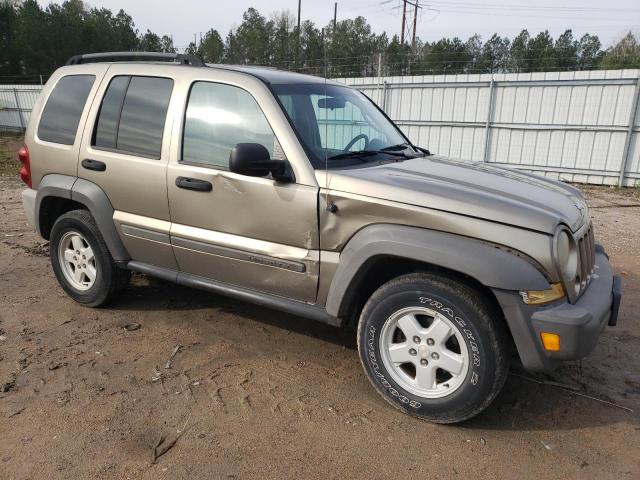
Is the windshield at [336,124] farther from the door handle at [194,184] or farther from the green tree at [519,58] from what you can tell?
the green tree at [519,58]

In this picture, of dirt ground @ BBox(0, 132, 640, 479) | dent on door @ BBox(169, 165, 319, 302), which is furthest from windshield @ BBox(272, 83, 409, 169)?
dirt ground @ BBox(0, 132, 640, 479)

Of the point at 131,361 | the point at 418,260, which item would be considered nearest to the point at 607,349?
the point at 418,260

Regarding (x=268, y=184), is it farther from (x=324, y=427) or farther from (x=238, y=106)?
(x=324, y=427)

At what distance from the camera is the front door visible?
10.1 ft

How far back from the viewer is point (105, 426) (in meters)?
2.79

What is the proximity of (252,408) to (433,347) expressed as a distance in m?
1.11

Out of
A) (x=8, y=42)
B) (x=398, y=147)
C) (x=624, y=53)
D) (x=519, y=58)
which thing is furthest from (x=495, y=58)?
(x=8, y=42)

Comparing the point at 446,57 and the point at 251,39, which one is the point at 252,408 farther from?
the point at 251,39

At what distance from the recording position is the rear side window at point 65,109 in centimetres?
406

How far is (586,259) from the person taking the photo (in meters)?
2.97

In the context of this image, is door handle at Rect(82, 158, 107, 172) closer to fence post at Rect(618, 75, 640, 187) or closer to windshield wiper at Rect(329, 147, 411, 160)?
windshield wiper at Rect(329, 147, 411, 160)

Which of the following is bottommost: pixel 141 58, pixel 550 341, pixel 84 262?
pixel 84 262

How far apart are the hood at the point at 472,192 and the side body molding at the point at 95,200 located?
6.36 feet

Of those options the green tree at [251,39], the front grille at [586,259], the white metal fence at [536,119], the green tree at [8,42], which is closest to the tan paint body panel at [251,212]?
the front grille at [586,259]
